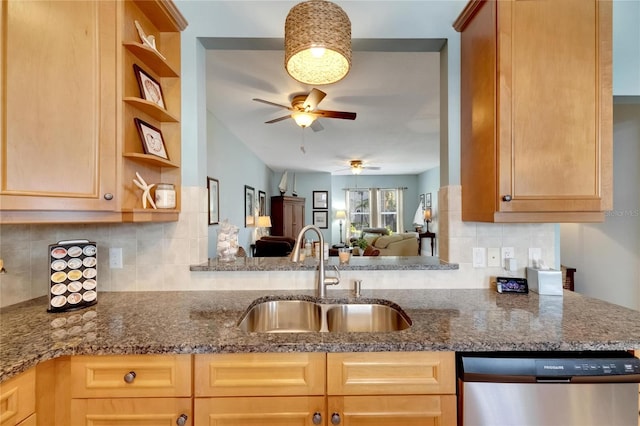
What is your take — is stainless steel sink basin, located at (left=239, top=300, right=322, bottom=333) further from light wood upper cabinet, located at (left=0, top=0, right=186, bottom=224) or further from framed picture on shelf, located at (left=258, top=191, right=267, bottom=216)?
framed picture on shelf, located at (left=258, top=191, right=267, bottom=216)

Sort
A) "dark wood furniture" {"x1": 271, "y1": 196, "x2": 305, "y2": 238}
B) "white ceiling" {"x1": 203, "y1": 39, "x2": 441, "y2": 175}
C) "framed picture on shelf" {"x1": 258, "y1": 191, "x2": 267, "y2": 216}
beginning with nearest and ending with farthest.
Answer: "white ceiling" {"x1": 203, "y1": 39, "x2": 441, "y2": 175}, "framed picture on shelf" {"x1": 258, "y1": 191, "x2": 267, "y2": 216}, "dark wood furniture" {"x1": 271, "y1": 196, "x2": 305, "y2": 238}

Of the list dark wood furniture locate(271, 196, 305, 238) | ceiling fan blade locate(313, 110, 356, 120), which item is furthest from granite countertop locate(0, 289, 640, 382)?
dark wood furniture locate(271, 196, 305, 238)

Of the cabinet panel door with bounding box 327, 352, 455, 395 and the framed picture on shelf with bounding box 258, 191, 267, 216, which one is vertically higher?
the framed picture on shelf with bounding box 258, 191, 267, 216

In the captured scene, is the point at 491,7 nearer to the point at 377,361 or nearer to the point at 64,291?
the point at 377,361

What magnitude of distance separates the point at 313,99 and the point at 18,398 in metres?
2.54

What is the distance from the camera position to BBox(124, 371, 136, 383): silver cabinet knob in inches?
38.2

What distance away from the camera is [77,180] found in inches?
45.0

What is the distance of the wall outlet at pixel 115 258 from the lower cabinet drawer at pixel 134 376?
0.75m

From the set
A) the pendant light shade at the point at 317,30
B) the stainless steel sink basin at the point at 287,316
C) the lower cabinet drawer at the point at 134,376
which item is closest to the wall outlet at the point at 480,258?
the stainless steel sink basin at the point at 287,316

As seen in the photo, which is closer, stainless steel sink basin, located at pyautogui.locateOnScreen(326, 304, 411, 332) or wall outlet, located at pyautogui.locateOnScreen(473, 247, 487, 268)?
stainless steel sink basin, located at pyautogui.locateOnScreen(326, 304, 411, 332)

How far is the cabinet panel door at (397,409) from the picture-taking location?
0.99 m

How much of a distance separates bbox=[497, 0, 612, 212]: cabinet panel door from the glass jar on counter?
1.64 m

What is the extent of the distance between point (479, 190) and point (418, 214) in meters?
7.02

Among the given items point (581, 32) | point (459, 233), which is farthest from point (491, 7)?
point (459, 233)
